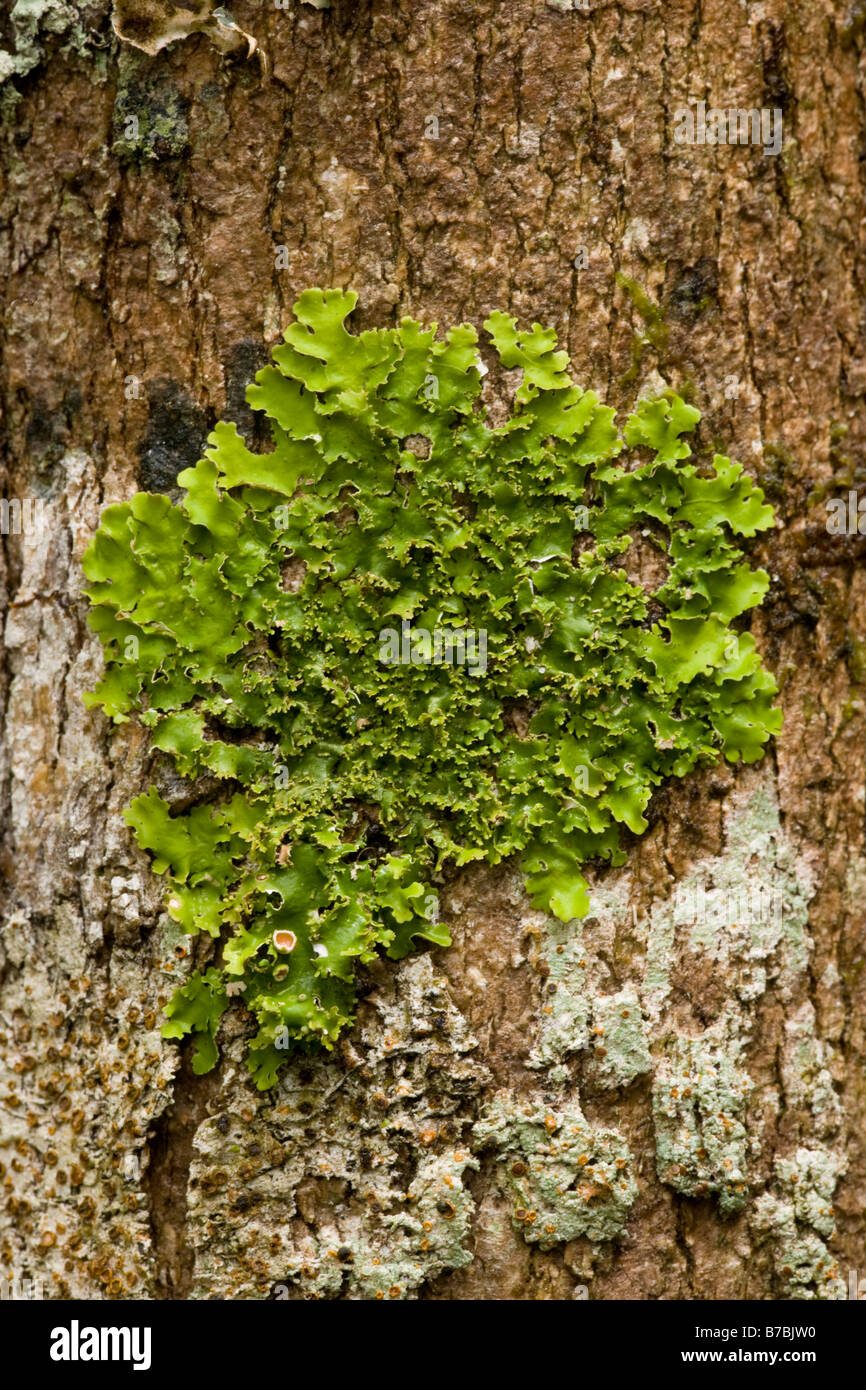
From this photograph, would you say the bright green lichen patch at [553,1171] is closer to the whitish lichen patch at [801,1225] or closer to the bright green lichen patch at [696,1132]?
the bright green lichen patch at [696,1132]

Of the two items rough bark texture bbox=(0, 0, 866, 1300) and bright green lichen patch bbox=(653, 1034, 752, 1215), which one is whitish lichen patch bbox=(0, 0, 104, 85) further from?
bright green lichen patch bbox=(653, 1034, 752, 1215)

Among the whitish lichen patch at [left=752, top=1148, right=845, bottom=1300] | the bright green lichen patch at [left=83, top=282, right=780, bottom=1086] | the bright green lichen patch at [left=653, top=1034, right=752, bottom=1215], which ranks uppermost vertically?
the bright green lichen patch at [left=83, top=282, right=780, bottom=1086]

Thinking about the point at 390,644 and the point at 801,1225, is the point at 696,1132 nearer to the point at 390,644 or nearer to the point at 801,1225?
the point at 801,1225

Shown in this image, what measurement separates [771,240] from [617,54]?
1.58 feet

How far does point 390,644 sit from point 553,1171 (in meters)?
1.10

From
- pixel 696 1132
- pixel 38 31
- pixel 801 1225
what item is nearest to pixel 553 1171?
pixel 696 1132

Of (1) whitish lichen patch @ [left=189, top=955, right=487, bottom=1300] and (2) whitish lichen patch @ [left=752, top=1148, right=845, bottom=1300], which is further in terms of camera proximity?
(2) whitish lichen patch @ [left=752, top=1148, right=845, bottom=1300]

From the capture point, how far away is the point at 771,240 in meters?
2.17

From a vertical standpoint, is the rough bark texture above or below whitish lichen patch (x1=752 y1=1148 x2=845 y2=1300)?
above

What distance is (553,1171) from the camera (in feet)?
6.81

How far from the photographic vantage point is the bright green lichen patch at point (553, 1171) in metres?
2.07

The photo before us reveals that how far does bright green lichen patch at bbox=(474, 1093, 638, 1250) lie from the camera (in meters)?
2.07

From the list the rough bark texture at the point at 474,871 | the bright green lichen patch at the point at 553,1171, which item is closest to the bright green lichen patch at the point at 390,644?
the rough bark texture at the point at 474,871

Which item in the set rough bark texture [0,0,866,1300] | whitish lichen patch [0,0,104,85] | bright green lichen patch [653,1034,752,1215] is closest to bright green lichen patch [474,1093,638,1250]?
rough bark texture [0,0,866,1300]
